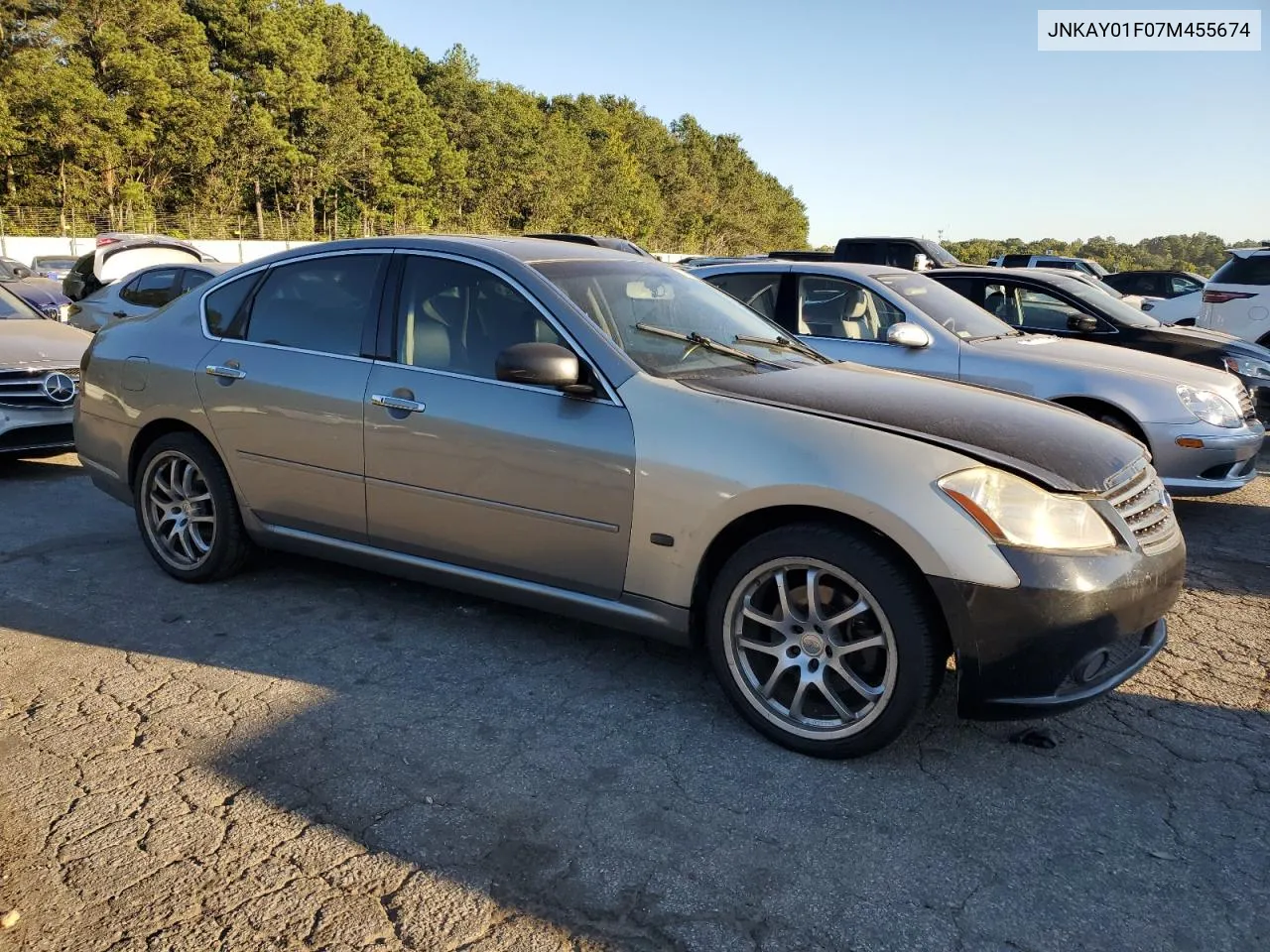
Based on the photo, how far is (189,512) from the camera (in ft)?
15.6

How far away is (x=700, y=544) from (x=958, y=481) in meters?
0.86

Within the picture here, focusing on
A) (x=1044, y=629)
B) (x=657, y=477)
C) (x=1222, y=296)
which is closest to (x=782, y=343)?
(x=657, y=477)

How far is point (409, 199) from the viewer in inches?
2313

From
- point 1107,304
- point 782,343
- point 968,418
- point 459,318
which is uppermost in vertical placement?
point 1107,304

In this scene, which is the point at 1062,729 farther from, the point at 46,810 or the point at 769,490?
the point at 46,810

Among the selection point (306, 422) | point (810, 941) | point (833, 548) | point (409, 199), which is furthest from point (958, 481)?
point (409, 199)

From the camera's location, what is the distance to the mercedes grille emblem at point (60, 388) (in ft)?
23.3

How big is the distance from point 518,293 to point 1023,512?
6.69 feet

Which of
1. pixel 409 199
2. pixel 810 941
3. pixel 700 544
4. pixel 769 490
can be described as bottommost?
pixel 810 941

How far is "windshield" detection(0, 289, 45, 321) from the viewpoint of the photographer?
322 inches

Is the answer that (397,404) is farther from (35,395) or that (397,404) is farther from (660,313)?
(35,395)

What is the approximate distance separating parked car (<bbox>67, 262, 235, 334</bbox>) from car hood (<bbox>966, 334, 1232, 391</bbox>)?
8.70m

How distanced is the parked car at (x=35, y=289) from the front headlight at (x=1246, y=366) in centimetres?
1250

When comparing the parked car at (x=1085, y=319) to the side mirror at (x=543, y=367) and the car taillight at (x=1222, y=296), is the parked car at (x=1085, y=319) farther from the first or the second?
the side mirror at (x=543, y=367)
